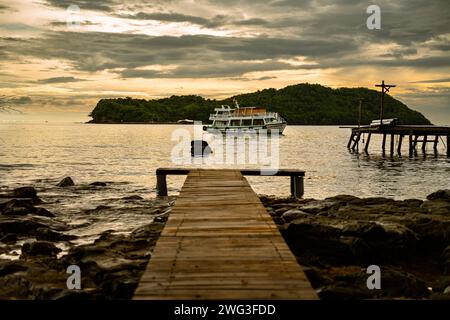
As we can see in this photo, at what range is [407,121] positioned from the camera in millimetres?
184125

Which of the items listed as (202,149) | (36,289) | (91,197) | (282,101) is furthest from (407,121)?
(36,289)

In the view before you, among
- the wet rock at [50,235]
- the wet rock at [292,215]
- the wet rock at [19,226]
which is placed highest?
the wet rock at [292,215]

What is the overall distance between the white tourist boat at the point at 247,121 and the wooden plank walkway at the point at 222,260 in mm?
99232

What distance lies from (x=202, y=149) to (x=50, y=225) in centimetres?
3767

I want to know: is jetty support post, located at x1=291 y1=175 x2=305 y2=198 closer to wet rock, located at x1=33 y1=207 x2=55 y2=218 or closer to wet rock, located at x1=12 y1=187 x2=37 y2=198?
wet rock, located at x1=33 y1=207 x2=55 y2=218

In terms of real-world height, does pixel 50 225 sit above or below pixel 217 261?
below

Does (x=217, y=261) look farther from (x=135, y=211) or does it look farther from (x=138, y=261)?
(x=135, y=211)

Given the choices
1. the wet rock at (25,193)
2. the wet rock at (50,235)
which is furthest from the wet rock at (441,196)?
the wet rock at (25,193)

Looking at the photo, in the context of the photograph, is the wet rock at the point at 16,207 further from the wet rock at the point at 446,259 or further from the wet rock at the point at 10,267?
the wet rock at the point at 446,259

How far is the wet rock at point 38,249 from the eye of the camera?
973 centimetres

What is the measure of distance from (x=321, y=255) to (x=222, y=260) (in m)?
3.58

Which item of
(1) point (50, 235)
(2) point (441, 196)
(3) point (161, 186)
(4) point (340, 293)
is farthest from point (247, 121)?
(4) point (340, 293)

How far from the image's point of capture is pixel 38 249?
32.3 ft

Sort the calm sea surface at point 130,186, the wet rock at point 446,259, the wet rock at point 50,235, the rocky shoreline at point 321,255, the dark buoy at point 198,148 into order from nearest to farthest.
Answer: the rocky shoreline at point 321,255 → the wet rock at point 446,259 → the wet rock at point 50,235 → the calm sea surface at point 130,186 → the dark buoy at point 198,148
